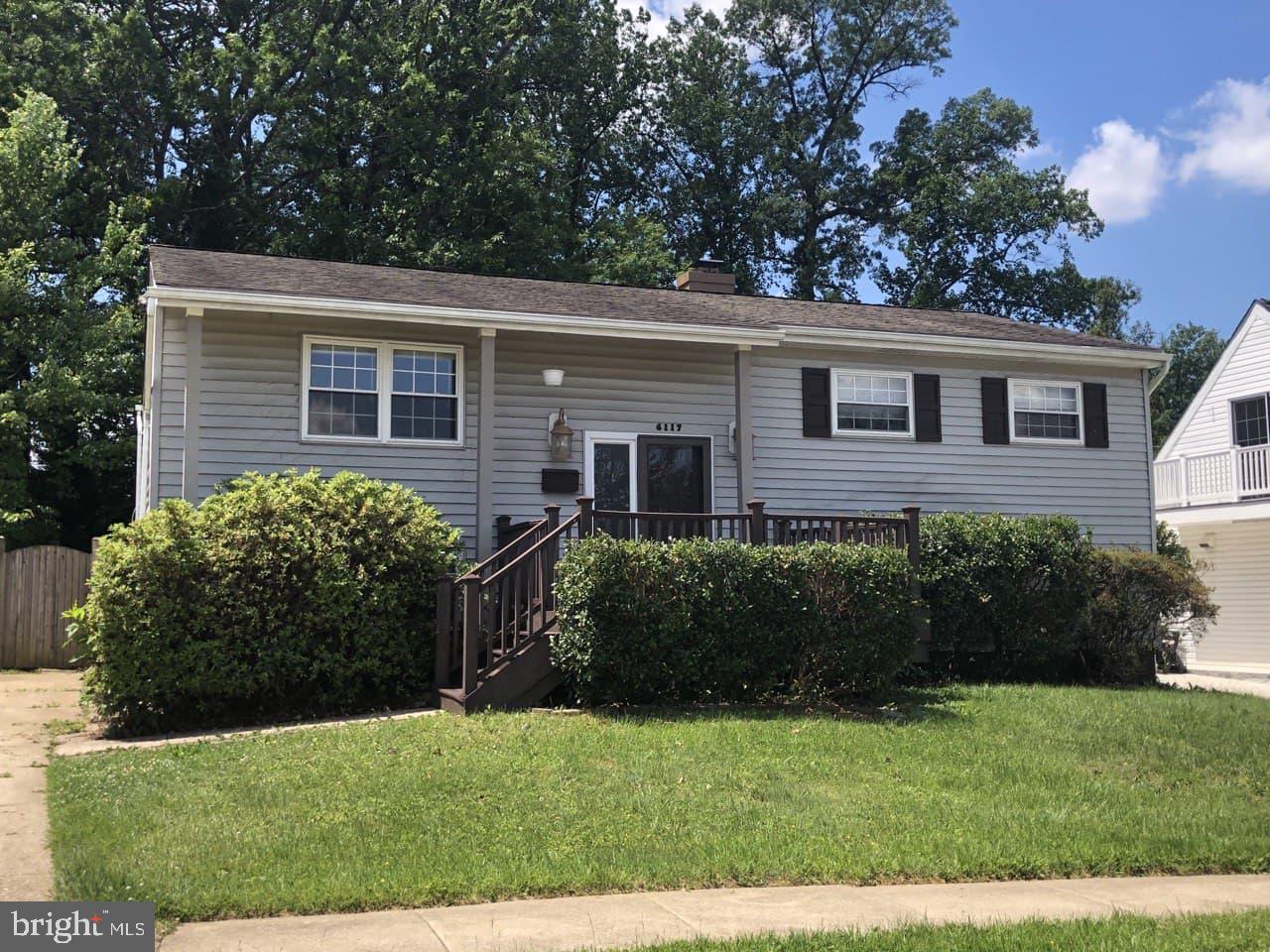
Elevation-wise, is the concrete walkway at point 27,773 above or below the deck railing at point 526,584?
below

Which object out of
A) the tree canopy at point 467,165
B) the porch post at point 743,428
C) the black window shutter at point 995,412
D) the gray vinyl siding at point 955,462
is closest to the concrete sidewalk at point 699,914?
the porch post at point 743,428

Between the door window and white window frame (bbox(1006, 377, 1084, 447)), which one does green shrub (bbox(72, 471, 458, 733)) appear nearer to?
the door window

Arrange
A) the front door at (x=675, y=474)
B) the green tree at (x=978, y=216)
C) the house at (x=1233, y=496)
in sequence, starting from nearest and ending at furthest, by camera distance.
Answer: the front door at (x=675, y=474) < the house at (x=1233, y=496) < the green tree at (x=978, y=216)

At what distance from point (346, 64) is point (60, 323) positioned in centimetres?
1019

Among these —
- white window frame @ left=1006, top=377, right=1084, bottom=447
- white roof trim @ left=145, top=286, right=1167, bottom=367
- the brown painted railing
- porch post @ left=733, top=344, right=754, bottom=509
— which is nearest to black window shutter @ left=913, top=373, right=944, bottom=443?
white roof trim @ left=145, top=286, right=1167, bottom=367

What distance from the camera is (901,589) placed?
38.0 feet

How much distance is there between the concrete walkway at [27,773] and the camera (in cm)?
568

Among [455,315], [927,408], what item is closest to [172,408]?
[455,315]

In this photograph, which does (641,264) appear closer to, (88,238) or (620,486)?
(88,238)

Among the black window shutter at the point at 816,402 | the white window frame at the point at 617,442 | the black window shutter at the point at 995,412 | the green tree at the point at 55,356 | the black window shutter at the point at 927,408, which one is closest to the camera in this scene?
the white window frame at the point at 617,442

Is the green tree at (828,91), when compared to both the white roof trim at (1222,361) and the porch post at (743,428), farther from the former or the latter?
the porch post at (743,428)

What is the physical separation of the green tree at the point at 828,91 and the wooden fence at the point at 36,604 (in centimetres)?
2456

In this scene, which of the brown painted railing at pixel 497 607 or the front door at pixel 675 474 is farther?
the front door at pixel 675 474

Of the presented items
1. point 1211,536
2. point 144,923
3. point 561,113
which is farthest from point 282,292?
point 561,113
